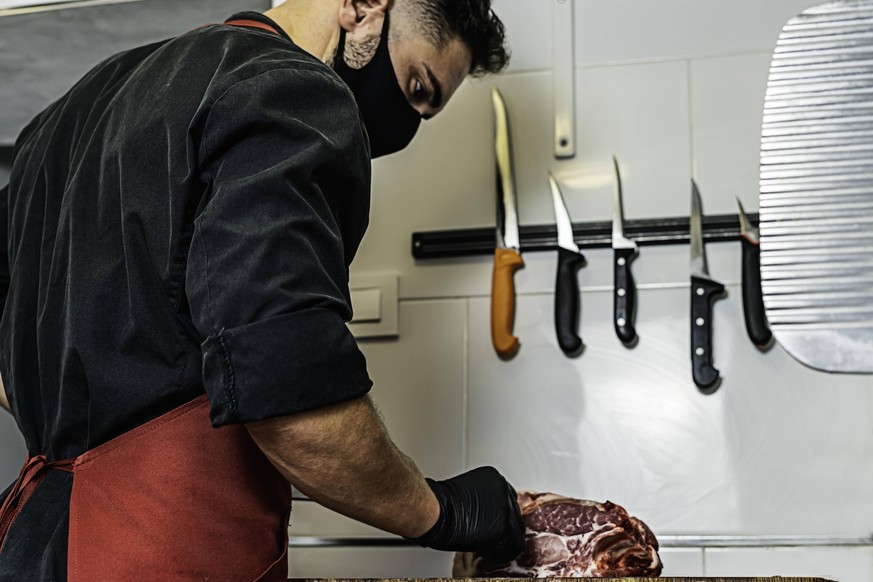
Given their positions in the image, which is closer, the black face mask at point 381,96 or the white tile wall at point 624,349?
the black face mask at point 381,96

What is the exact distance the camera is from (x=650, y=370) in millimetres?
1431

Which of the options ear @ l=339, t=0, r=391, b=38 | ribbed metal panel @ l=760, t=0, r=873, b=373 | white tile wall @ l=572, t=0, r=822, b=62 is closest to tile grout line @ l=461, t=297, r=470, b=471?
white tile wall @ l=572, t=0, r=822, b=62

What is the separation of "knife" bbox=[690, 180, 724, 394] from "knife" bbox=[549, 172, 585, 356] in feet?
0.57

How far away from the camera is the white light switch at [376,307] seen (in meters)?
1.55

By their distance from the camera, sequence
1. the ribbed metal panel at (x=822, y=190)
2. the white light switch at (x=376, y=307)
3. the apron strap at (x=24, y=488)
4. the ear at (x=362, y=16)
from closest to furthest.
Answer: the ribbed metal panel at (x=822, y=190), the apron strap at (x=24, y=488), the ear at (x=362, y=16), the white light switch at (x=376, y=307)

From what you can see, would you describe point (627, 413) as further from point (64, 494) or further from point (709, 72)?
point (64, 494)

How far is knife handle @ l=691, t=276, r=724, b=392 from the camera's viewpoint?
1379mm

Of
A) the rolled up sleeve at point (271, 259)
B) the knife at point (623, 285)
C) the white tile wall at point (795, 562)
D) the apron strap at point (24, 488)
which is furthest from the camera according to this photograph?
the knife at point (623, 285)

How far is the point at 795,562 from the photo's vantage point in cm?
131

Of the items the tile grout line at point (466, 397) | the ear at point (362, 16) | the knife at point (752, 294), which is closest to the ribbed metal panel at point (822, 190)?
the ear at point (362, 16)

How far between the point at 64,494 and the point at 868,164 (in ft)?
2.31

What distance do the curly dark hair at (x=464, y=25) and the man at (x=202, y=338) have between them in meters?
0.21

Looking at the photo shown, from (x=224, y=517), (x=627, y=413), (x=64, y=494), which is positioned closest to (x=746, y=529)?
→ (x=627, y=413)

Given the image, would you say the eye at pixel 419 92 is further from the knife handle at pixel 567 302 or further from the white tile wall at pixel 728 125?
the white tile wall at pixel 728 125
